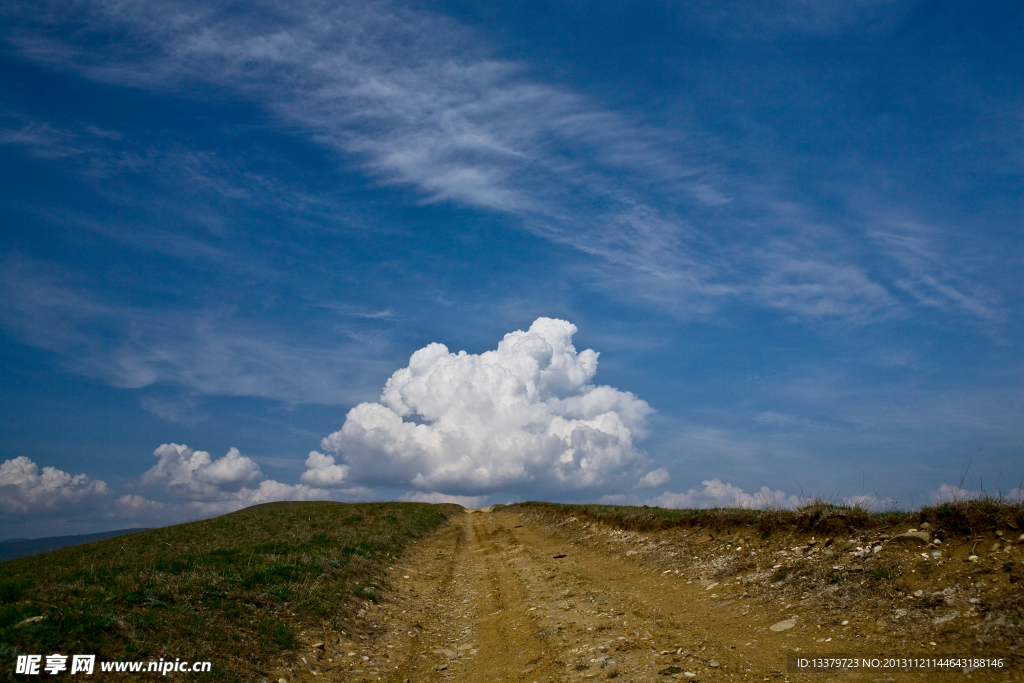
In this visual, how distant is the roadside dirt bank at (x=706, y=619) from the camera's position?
839 cm

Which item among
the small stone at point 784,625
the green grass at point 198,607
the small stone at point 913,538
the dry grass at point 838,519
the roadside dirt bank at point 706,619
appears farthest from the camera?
the small stone at point 913,538

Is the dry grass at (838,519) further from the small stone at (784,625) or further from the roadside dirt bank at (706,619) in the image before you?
the small stone at (784,625)

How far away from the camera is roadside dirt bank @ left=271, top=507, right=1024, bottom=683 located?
8391 mm

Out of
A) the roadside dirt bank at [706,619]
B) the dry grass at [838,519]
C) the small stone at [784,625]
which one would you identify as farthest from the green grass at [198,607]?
the dry grass at [838,519]

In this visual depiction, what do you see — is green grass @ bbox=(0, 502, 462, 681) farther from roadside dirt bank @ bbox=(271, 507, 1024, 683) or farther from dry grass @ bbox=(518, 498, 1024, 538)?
dry grass @ bbox=(518, 498, 1024, 538)

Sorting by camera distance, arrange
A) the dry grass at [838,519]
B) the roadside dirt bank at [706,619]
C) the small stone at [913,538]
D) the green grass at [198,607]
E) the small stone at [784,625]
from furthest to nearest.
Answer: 1. the small stone at [913,538]
2. the dry grass at [838,519]
3. the small stone at [784,625]
4. the roadside dirt bank at [706,619]
5. the green grass at [198,607]

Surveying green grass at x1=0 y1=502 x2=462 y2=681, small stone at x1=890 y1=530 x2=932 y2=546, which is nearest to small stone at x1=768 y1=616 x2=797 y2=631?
small stone at x1=890 y1=530 x2=932 y2=546

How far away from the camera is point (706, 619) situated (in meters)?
11.4

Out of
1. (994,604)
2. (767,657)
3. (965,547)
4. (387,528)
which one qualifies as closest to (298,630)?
(767,657)

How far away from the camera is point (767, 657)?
8.73m

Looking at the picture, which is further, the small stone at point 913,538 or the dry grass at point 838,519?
the small stone at point 913,538

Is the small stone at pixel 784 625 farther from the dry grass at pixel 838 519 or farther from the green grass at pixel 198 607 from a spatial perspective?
the green grass at pixel 198 607

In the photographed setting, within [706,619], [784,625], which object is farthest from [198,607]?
[784,625]

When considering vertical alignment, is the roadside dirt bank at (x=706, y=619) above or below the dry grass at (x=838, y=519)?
below
